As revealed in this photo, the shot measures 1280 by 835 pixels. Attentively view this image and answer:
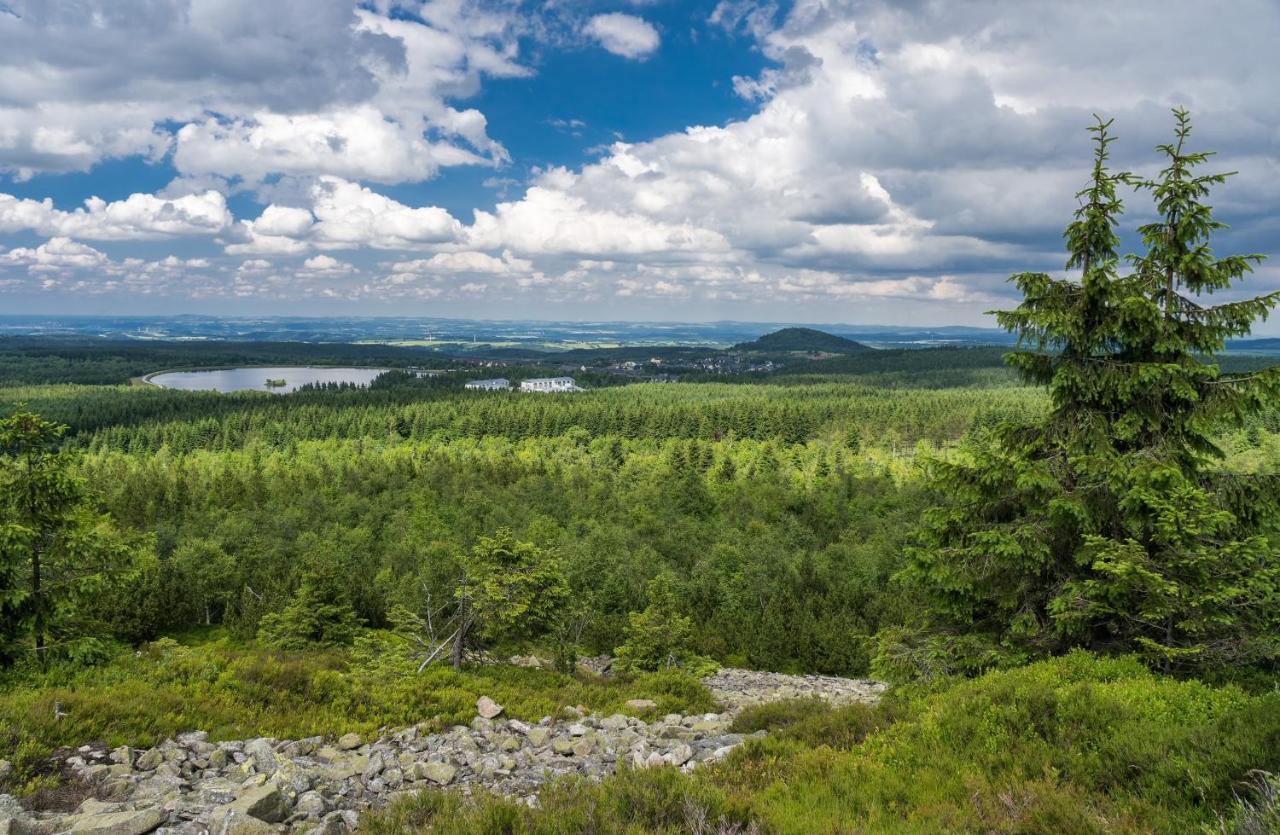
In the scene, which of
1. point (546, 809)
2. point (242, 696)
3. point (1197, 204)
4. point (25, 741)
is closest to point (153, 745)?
point (25, 741)

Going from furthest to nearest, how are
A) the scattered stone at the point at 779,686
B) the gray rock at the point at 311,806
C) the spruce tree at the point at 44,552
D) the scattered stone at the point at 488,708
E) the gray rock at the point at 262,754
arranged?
the scattered stone at the point at 779,686, the scattered stone at the point at 488,708, the spruce tree at the point at 44,552, the gray rock at the point at 262,754, the gray rock at the point at 311,806

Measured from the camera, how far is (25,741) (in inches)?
Result: 374

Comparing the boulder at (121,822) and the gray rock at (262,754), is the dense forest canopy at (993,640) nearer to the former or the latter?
the gray rock at (262,754)

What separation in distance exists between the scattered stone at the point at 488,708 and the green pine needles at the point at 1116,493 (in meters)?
8.45

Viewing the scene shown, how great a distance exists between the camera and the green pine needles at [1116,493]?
10102 mm

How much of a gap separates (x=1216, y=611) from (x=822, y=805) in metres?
6.98

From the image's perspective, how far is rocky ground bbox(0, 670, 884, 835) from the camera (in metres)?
8.10

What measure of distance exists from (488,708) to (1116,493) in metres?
13.4

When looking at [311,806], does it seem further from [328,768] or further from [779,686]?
[779,686]

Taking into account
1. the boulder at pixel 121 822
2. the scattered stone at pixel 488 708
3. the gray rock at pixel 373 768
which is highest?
the boulder at pixel 121 822

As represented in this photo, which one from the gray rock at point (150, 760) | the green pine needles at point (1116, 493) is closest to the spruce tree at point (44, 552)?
the gray rock at point (150, 760)

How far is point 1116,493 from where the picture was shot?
11531mm

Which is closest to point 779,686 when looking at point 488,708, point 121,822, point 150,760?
point 488,708

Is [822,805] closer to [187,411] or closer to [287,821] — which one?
[287,821]
